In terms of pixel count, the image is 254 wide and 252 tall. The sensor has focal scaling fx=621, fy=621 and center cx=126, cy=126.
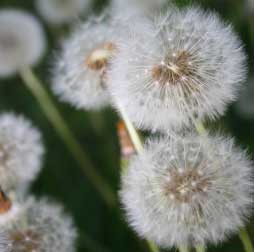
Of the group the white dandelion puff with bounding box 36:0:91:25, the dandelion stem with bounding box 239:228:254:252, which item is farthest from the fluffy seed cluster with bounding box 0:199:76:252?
the white dandelion puff with bounding box 36:0:91:25

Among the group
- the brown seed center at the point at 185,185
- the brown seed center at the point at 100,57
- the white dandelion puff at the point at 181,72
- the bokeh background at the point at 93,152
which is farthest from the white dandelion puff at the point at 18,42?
the brown seed center at the point at 185,185

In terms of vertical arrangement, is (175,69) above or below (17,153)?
above

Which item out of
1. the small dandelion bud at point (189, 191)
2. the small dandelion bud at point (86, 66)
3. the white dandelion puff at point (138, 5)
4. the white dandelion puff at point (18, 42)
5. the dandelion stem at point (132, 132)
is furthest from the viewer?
the white dandelion puff at point (18, 42)

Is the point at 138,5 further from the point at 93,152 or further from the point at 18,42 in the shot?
the point at 93,152

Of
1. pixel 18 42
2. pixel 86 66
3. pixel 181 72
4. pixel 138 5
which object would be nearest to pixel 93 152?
pixel 18 42

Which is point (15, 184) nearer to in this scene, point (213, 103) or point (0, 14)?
point (213, 103)

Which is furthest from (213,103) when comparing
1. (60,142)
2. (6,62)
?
(60,142)

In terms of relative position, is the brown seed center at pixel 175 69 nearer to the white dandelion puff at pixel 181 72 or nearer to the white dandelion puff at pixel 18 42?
the white dandelion puff at pixel 181 72

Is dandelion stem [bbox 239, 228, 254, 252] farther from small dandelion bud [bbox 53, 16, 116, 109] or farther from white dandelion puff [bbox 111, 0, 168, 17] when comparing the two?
white dandelion puff [bbox 111, 0, 168, 17]
